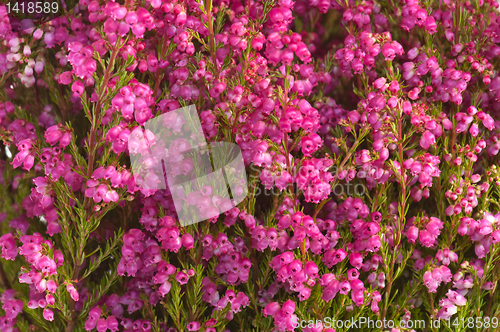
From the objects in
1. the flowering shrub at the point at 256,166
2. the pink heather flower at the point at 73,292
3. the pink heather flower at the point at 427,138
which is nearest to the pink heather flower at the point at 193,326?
the flowering shrub at the point at 256,166

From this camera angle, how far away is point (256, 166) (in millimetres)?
1370

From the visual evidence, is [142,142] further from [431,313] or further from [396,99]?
[431,313]

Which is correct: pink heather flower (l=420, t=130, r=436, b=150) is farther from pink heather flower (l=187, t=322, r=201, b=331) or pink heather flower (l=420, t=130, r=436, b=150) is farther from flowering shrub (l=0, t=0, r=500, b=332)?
pink heather flower (l=187, t=322, r=201, b=331)

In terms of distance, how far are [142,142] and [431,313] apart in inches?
41.0

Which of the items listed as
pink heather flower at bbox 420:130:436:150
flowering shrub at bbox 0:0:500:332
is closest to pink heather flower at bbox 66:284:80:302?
flowering shrub at bbox 0:0:500:332

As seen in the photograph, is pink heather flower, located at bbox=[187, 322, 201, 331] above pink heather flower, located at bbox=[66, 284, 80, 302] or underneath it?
underneath

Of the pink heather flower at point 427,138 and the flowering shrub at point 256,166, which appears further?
the pink heather flower at point 427,138

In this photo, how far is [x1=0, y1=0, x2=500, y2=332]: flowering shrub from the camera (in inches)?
48.3

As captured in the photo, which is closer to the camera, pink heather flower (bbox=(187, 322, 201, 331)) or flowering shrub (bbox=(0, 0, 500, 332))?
flowering shrub (bbox=(0, 0, 500, 332))

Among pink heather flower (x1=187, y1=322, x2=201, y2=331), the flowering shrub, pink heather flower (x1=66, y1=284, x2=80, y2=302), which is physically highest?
the flowering shrub

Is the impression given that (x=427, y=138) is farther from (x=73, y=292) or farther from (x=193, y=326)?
(x=73, y=292)

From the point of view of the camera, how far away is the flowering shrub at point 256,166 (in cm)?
123

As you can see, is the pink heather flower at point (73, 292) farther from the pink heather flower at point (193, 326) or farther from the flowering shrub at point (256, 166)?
the pink heather flower at point (193, 326)

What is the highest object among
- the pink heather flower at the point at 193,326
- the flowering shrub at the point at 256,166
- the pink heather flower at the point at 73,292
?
the flowering shrub at the point at 256,166
